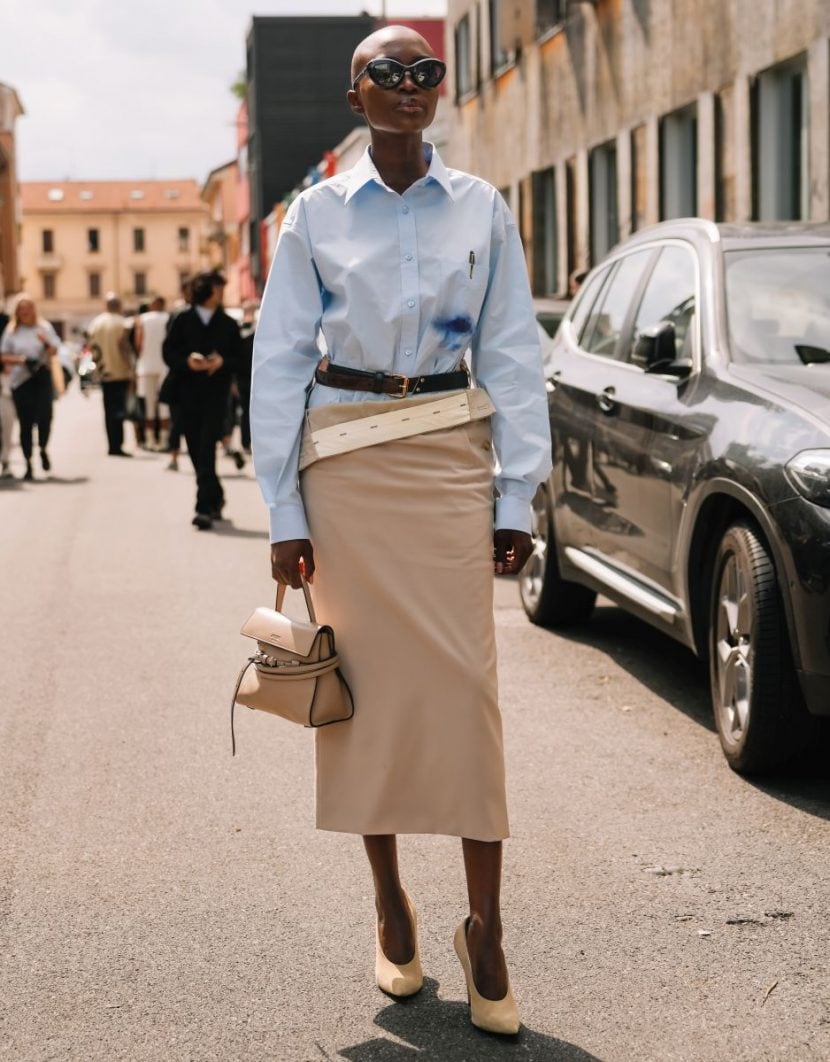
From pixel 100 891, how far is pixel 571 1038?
4.96 feet

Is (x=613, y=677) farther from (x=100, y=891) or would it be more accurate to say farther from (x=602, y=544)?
(x=100, y=891)

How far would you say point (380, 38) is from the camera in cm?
399

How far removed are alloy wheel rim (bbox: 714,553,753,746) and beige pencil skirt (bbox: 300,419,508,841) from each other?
208cm

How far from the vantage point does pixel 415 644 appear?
3.93m

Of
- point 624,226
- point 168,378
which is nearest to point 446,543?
point 168,378

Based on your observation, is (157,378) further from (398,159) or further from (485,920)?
(485,920)

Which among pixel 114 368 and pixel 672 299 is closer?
pixel 672 299

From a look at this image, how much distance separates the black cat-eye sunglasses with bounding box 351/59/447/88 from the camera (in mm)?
3910

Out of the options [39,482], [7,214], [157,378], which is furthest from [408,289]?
[7,214]

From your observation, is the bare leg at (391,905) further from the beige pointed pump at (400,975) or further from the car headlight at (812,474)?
the car headlight at (812,474)

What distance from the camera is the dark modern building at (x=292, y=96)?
251 ft

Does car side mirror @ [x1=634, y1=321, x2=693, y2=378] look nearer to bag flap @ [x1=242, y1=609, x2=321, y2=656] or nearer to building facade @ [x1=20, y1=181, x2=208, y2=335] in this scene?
bag flap @ [x1=242, y1=609, x2=321, y2=656]

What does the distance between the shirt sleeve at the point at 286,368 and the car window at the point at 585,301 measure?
4.89 meters

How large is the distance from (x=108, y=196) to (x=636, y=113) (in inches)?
5178
